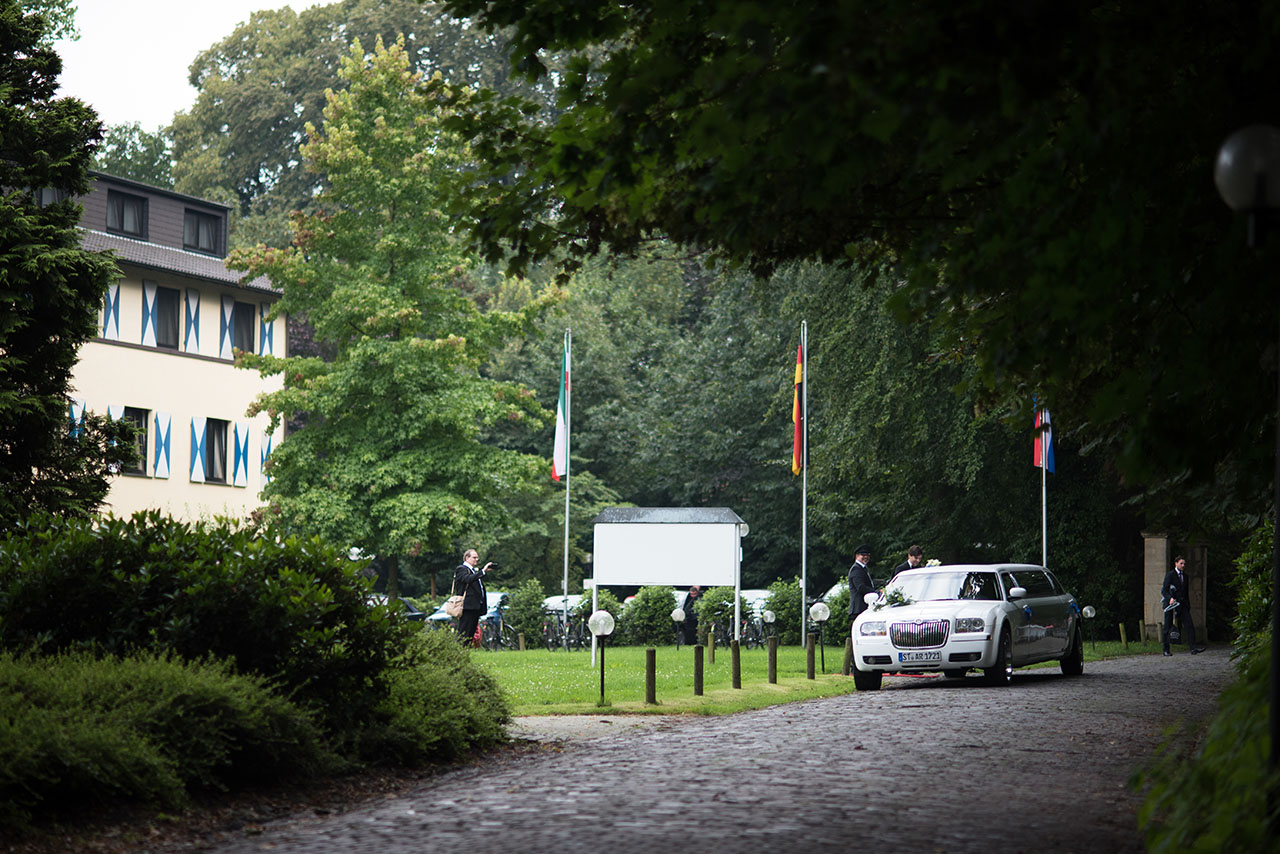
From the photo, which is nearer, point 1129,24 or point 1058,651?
point 1129,24

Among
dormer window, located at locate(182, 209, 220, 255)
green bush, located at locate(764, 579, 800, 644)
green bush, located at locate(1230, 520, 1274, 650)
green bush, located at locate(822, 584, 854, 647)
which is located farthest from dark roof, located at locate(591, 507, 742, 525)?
dormer window, located at locate(182, 209, 220, 255)

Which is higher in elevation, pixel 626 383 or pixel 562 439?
pixel 626 383

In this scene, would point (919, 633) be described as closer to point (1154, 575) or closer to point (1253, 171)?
point (1253, 171)

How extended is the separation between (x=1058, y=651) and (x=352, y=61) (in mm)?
23842

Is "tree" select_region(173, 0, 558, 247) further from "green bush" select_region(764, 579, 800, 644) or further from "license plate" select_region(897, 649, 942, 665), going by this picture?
"license plate" select_region(897, 649, 942, 665)

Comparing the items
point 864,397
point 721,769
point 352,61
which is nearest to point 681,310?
point 352,61

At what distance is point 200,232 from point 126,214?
2862mm

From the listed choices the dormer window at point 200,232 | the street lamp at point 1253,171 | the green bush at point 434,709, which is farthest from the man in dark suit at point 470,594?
the dormer window at point 200,232

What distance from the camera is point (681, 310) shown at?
62.2 meters

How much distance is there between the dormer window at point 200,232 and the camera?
161ft

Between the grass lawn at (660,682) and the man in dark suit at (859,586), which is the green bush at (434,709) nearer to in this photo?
the grass lawn at (660,682)

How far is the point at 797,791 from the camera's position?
9539mm

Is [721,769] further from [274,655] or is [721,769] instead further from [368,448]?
[368,448]

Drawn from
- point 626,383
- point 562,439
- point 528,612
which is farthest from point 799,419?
point 626,383
